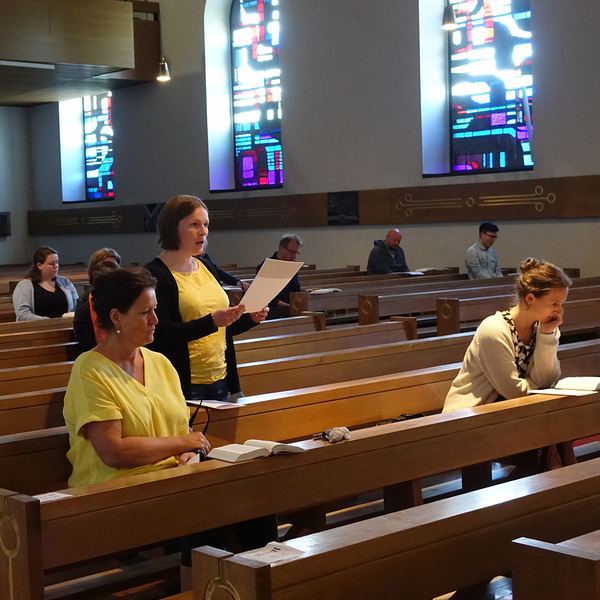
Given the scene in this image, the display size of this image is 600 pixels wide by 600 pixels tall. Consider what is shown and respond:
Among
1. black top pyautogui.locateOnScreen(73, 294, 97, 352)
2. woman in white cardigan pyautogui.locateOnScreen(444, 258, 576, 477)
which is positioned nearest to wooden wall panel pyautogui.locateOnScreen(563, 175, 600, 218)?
woman in white cardigan pyautogui.locateOnScreen(444, 258, 576, 477)

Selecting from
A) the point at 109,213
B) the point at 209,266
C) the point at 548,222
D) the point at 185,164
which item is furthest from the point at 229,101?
the point at 209,266

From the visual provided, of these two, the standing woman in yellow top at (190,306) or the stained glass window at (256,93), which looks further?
the stained glass window at (256,93)

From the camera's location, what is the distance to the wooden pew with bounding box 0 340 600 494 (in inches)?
97.7

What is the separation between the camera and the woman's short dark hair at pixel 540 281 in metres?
3.17

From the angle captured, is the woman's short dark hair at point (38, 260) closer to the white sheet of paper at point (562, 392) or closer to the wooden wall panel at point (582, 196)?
the white sheet of paper at point (562, 392)

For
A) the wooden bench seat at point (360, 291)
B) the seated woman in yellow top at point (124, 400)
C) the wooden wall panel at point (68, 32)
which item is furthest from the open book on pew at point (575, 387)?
the wooden wall panel at point (68, 32)

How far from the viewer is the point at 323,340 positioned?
14.9ft

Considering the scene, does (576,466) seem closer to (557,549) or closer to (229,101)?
(557,549)

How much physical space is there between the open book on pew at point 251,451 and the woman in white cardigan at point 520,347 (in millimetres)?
1132

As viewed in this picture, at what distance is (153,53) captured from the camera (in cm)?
1358

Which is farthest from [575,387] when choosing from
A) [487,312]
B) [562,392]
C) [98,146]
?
[98,146]

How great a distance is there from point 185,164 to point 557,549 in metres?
12.6

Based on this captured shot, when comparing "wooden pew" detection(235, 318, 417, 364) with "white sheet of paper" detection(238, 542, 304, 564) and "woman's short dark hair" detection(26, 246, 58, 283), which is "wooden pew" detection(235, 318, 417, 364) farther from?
"white sheet of paper" detection(238, 542, 304, 564)

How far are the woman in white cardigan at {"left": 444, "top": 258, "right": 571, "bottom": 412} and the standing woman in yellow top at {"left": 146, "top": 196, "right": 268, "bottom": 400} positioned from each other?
31.8 inches
